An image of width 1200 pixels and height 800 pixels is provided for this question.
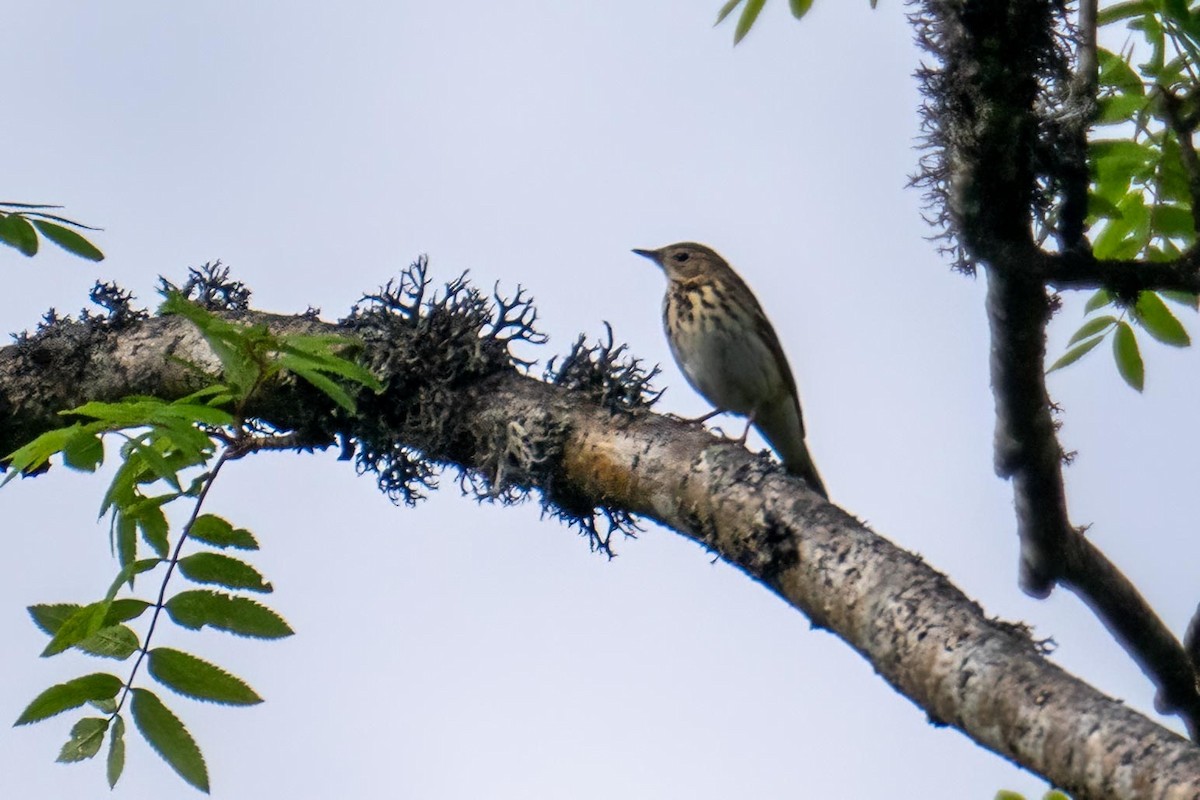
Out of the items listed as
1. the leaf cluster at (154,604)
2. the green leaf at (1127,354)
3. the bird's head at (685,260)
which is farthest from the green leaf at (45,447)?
the bird's head at (685,260)

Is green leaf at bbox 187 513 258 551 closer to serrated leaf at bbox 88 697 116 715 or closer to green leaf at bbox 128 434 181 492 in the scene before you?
green leaf at bbox 128 434 181 492

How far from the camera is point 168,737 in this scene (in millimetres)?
2711

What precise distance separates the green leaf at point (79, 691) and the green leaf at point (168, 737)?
0.19 ft

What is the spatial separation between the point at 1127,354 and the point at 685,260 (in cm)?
347

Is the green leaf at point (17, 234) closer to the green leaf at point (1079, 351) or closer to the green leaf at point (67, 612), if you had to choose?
the green leaf at point (67, 612)

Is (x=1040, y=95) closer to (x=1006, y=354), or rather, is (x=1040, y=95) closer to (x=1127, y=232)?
(x=1006, y=354)

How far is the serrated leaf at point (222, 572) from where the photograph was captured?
2.81m

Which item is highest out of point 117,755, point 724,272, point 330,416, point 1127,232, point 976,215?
point 724,272

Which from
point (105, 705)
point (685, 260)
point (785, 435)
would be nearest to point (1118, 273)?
point (105, 705)

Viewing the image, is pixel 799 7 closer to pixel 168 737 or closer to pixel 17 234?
pixel 17 234

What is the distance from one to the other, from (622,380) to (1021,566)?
4.05 feet

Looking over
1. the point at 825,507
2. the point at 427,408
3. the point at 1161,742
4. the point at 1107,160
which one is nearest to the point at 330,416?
the point at 427,408

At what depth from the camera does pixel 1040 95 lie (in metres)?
3.18

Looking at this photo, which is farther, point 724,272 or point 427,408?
point 724,272
